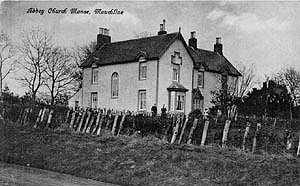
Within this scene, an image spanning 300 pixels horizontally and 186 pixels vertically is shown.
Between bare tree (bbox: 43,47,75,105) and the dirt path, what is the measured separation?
52.9 feet

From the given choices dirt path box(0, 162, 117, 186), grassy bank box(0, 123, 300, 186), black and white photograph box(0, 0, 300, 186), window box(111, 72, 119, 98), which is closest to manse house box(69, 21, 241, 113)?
window box(111, 72, 119, 98)

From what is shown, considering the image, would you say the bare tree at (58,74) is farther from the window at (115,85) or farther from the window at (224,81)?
the window at (224,81)

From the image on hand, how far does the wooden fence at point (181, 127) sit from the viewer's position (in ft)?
45.6

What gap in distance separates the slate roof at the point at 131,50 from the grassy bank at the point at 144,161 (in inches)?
636

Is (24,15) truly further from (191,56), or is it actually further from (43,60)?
(191,56)

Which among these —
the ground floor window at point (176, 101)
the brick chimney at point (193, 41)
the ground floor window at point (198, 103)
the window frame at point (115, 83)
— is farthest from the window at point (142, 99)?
the brick chimney at point (193, 41)

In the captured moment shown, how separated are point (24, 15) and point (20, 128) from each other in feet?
27.2

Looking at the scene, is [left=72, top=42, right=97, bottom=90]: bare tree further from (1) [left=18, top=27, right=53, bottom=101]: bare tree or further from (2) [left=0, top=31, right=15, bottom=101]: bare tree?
(2) [left=0, top=31, right=15, bottom=101]: bare tree

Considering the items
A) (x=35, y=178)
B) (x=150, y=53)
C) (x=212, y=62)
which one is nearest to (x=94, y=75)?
(x=150, y=53)

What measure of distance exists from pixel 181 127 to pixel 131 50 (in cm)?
1880

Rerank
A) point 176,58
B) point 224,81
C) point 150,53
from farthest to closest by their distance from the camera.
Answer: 1. point 224,81
2. point 176,58
3. point 150,53

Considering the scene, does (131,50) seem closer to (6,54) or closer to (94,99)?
(94,99)

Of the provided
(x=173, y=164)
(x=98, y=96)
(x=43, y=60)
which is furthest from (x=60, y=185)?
(x=98, y=96)

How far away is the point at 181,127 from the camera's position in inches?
626
